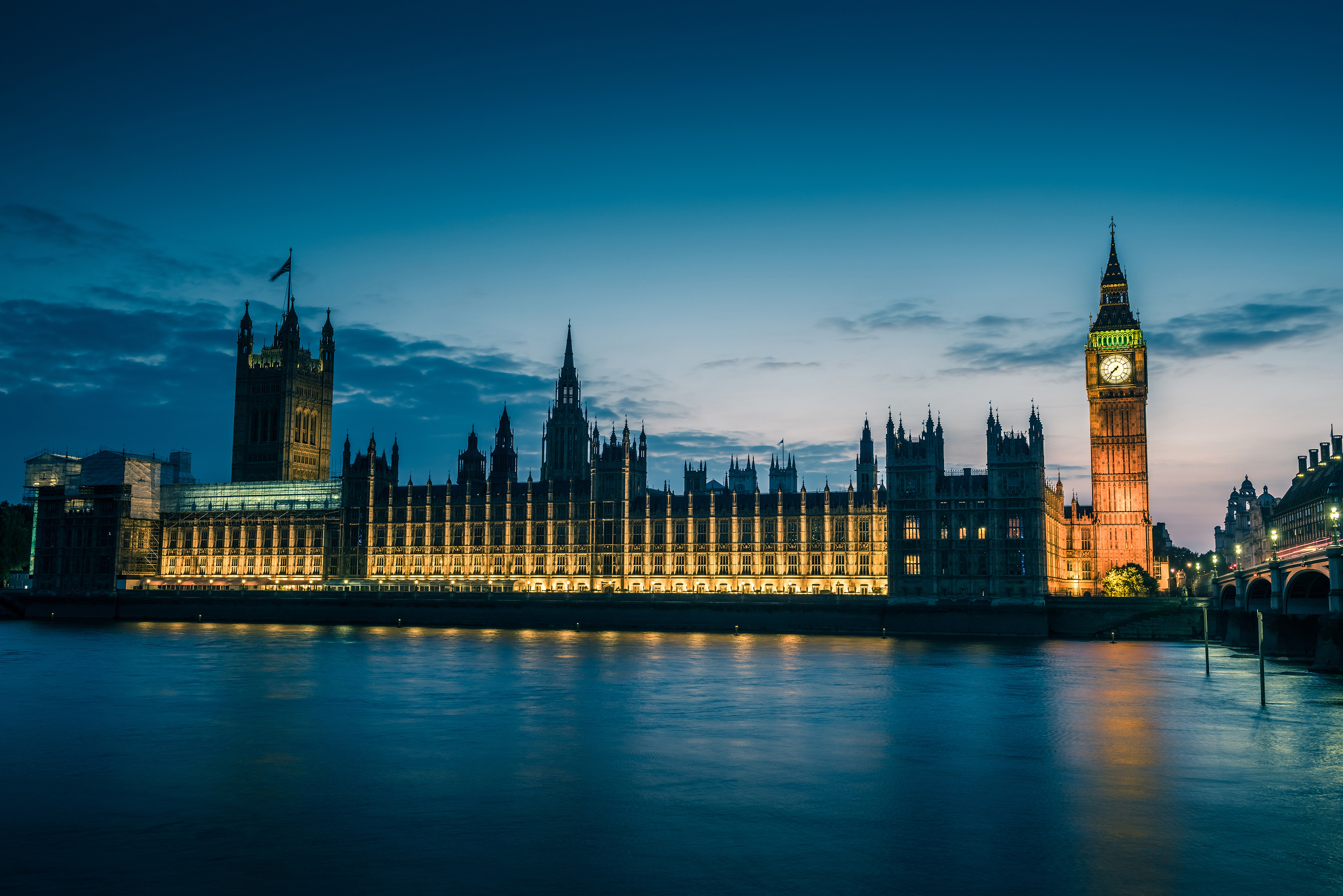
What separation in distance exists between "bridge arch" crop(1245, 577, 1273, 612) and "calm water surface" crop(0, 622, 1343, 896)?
93.8 ft

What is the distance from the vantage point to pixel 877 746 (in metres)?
31.8

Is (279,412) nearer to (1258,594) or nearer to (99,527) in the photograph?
(99,527)

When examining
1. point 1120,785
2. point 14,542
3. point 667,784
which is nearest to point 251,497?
point 14,542

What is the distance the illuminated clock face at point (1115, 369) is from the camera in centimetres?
13762

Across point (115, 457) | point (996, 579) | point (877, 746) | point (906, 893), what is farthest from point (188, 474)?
point (906, 893)

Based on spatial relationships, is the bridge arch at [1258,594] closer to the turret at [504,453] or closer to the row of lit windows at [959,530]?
the row of lit windows at [959,530]

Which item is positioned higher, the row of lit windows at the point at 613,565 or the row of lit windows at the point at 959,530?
the row of lit windows at the point at 959,530

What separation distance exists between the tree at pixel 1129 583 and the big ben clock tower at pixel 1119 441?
24.8ft

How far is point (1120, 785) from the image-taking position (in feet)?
85.4

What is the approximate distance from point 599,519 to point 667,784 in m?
98.5

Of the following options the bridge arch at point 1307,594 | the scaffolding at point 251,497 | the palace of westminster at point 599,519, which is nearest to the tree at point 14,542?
the palace of westminster at point 599,519

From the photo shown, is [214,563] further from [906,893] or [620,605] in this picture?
[906,893]

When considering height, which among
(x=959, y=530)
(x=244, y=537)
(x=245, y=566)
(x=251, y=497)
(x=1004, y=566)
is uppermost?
(x=251, y=497)

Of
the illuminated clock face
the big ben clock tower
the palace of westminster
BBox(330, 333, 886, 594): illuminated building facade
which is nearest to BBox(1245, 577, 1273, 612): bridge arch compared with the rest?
the palace of westminster
